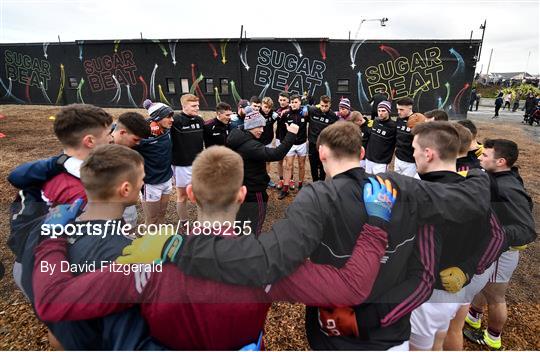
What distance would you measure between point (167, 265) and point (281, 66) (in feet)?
60.0

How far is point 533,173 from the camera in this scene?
7.78 m

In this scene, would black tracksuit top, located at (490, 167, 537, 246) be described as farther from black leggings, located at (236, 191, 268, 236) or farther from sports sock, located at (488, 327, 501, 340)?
black leggings, located at (236, 191, 268, 236)

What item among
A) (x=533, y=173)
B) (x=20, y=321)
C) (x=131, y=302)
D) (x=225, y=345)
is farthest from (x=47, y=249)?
(x=533, y=173)

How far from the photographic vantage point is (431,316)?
1999mm

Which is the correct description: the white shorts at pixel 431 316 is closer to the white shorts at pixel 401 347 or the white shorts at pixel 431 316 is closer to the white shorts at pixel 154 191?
the white shorts at pixel 401 347

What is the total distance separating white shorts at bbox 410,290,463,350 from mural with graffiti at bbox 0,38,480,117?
17.1 meters

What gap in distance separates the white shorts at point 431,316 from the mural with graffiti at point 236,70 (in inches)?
672

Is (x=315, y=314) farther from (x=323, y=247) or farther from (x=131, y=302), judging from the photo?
(x=131, y=302)

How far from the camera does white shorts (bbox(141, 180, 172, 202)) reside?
13.5 ft

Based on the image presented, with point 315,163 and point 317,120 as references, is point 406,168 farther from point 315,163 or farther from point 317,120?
point 317,120

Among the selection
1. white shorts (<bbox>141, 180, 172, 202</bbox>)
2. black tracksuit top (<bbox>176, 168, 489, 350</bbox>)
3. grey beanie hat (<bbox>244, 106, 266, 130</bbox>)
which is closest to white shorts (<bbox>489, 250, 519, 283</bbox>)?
black tracksuit top (<bbox>176, 168, 489, 350</bbox>)

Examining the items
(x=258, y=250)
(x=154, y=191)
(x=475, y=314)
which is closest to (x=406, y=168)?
(x=475, y=314)

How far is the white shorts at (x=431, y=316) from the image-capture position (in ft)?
6.54

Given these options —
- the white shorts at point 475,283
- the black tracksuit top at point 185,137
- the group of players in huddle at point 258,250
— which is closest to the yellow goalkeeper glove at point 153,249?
the group of players in huddle at point 258,250
